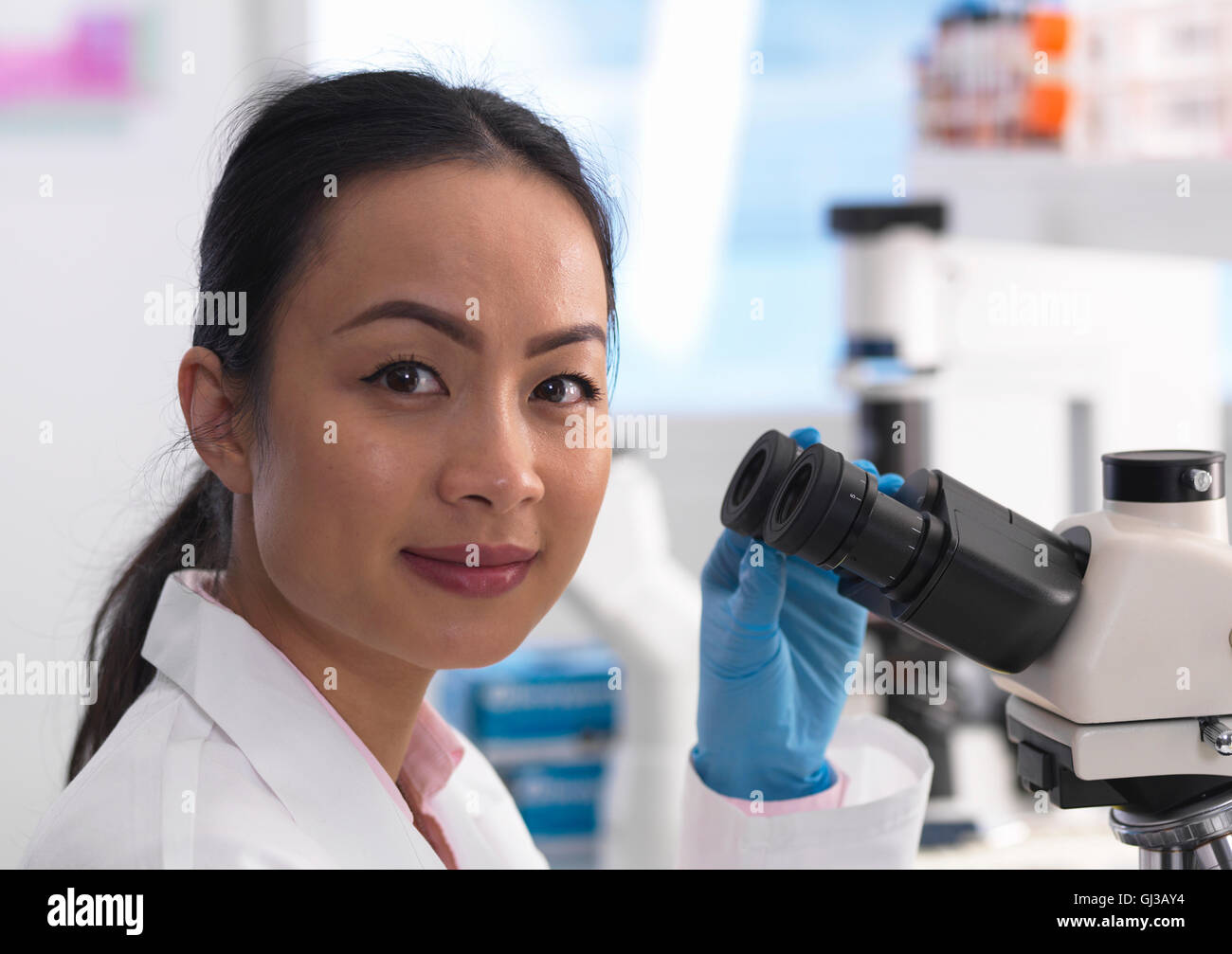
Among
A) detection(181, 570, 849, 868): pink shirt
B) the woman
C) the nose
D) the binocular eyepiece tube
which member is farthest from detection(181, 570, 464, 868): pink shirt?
the binocular eyepiece tube

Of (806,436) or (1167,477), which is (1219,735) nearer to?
(1167,477)

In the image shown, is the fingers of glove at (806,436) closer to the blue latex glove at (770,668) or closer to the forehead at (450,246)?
the blue latex glove at (770,668)

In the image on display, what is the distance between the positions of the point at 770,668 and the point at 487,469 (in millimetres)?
300

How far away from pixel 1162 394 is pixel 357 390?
47.7 inches

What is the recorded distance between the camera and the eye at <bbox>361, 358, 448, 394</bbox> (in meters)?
0.66

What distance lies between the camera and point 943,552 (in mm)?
581

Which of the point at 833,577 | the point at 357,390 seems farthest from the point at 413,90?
the point at 833,577

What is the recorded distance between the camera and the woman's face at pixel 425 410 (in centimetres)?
65

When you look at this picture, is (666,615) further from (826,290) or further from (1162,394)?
(826,290)

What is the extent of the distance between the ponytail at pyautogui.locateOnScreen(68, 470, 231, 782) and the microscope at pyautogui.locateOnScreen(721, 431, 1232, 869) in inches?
18.5

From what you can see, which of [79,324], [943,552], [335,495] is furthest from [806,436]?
[79,324]

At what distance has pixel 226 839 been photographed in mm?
578

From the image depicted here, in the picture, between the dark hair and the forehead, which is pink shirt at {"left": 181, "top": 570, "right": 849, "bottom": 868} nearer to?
the dark hair
